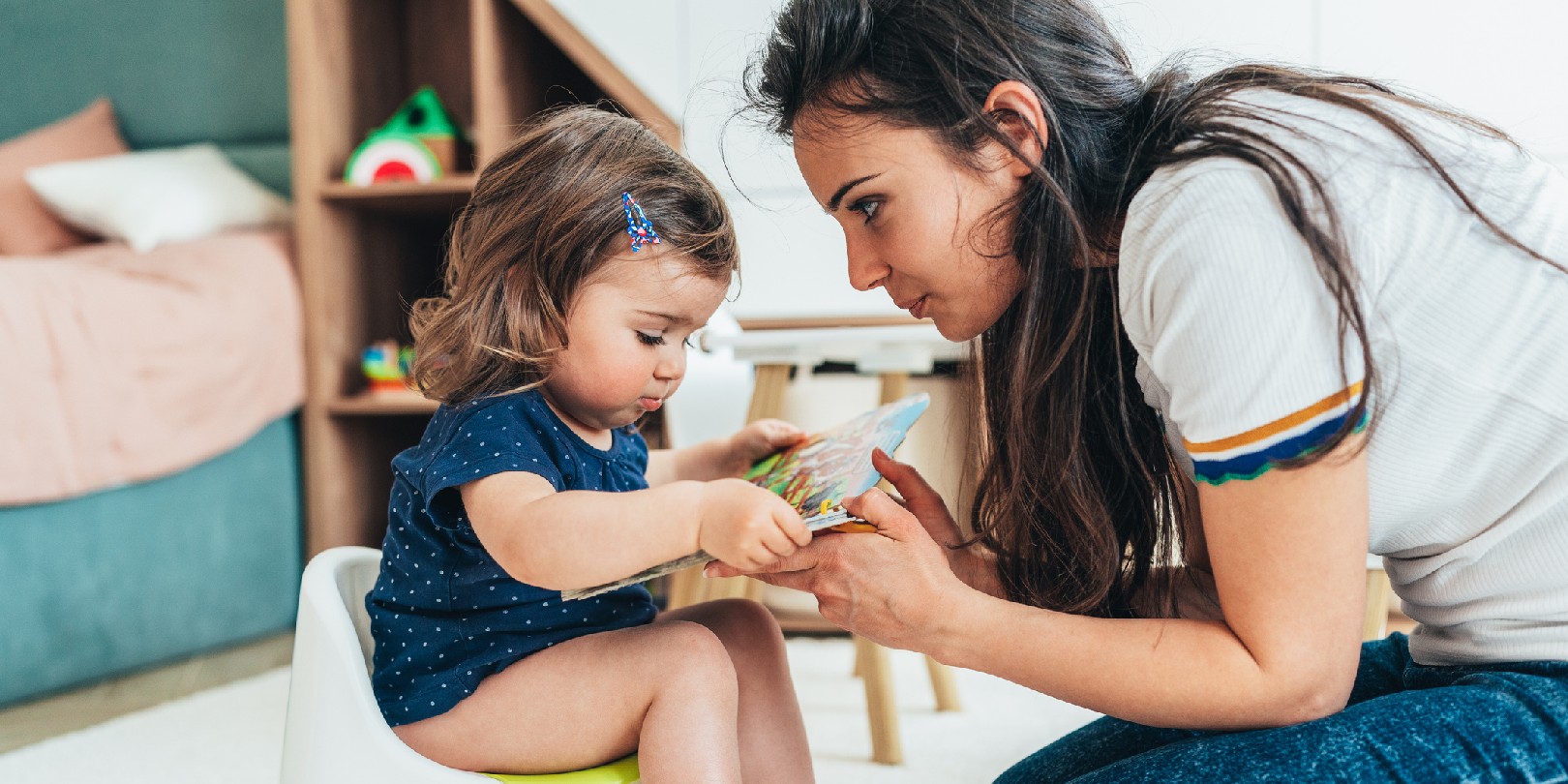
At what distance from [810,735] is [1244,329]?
0.95m

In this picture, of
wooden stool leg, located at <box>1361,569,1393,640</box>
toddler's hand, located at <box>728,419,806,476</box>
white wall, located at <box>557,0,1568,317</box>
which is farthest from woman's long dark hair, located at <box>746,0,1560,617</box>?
white wall, located at <box>557,0,1568,317</box>

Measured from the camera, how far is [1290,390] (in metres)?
0.60

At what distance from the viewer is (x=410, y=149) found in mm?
1988

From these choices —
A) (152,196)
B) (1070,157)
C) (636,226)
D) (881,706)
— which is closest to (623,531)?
(636,226)

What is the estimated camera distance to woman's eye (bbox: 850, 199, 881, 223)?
777 millimetres

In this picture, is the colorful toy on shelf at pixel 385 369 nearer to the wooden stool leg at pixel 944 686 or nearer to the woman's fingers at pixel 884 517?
the wooden stool leg at pixel 944 686

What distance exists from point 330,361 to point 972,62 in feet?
5.10

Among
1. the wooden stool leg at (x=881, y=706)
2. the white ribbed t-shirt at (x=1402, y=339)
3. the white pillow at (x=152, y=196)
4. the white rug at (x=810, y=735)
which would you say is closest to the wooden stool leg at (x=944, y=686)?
the white rug at (x=810, y=735)

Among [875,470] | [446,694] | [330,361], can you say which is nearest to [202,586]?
[330,361]

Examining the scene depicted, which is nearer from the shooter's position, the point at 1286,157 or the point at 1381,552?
the point at 1286,157

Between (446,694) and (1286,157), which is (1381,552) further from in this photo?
(446,694)

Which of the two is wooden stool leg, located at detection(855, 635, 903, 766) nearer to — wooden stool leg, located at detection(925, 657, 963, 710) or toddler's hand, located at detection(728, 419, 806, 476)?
wooden stool leg, located at detection(925, 657, 963, 710)

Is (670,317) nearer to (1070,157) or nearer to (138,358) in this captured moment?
(1070,157)

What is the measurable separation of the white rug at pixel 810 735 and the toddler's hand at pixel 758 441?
41 cm
